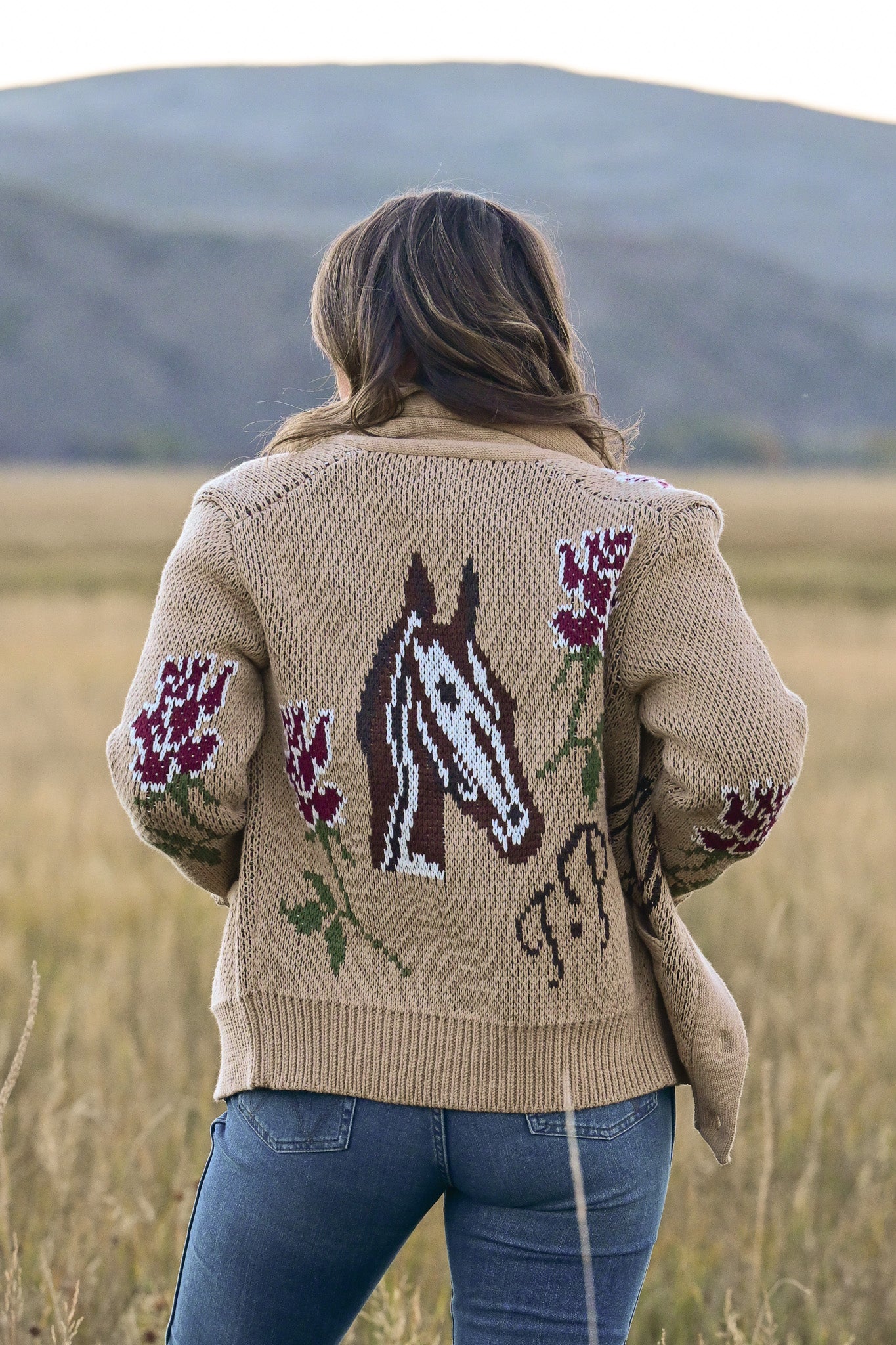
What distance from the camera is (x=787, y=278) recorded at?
15838 cm

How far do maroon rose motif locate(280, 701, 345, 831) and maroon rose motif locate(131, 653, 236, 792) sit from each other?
8 centimetres

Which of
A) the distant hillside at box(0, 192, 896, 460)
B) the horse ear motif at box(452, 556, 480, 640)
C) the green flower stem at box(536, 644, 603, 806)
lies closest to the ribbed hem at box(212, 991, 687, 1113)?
the green flower stem at box(536, 644, 603, 806)

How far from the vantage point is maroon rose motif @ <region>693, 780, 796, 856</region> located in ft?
4.59

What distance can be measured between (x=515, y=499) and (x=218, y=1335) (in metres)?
0.89

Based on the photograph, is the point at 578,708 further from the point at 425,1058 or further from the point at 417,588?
the point at 425,1058

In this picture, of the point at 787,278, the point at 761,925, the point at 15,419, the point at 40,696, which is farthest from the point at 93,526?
the point at 787,278

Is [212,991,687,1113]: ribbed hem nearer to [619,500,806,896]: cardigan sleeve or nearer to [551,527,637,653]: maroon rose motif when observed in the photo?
[619,500,806,896]: cardigan sleeve

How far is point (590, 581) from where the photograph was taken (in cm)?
136

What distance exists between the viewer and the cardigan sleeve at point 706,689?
4.46 ft

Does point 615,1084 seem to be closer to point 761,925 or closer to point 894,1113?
point 894,1113

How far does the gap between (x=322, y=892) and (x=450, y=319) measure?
1.97 ft

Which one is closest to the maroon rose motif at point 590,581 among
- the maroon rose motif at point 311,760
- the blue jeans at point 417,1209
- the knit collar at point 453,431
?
the knit collar at point 453,431

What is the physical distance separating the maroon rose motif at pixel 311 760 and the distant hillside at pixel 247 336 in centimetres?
8721

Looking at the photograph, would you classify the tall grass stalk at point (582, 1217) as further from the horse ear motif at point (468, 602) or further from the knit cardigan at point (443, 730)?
the horse ear motif at point (468, 602)
